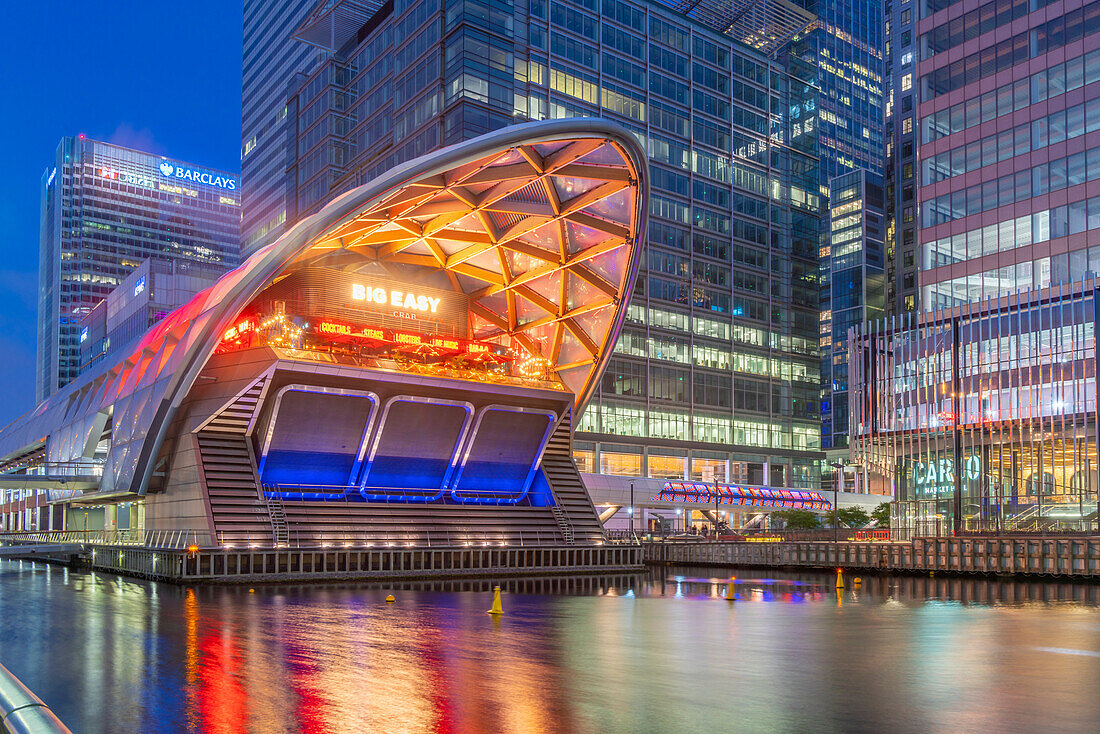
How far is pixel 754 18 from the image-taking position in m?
118

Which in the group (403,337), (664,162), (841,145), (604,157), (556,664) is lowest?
(556,664)

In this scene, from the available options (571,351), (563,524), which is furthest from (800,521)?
(563,524)

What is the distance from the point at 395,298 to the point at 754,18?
7867cm

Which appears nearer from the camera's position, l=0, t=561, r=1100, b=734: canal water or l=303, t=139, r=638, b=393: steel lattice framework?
l=0, t=561, r=1100, b=734: canal water

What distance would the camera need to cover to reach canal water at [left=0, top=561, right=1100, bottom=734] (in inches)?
470

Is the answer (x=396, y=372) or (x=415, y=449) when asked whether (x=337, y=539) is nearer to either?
(x=415, y=449)

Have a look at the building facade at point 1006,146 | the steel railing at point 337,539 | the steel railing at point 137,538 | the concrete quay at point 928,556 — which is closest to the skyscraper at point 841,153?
the building facade at point 1006,146

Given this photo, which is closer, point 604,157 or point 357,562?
point 357,562

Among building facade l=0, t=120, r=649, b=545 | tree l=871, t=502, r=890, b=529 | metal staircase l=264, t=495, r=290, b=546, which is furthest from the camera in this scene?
tree l=871, t=502, r=890, b=529

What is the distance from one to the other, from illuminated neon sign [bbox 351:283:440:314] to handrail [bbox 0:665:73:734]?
50108 mm

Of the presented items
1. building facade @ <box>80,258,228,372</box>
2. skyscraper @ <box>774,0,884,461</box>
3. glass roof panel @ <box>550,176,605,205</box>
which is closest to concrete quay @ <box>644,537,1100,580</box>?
glass roof panel @ <box>550,176,605,205</box>

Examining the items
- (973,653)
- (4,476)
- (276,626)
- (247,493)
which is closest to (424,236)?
(247,493)

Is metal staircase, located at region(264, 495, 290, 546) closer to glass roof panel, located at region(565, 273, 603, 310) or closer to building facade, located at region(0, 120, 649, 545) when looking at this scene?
building facade, located at region(0, 120, 649, 545)

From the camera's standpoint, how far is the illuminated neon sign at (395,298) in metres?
56.8
